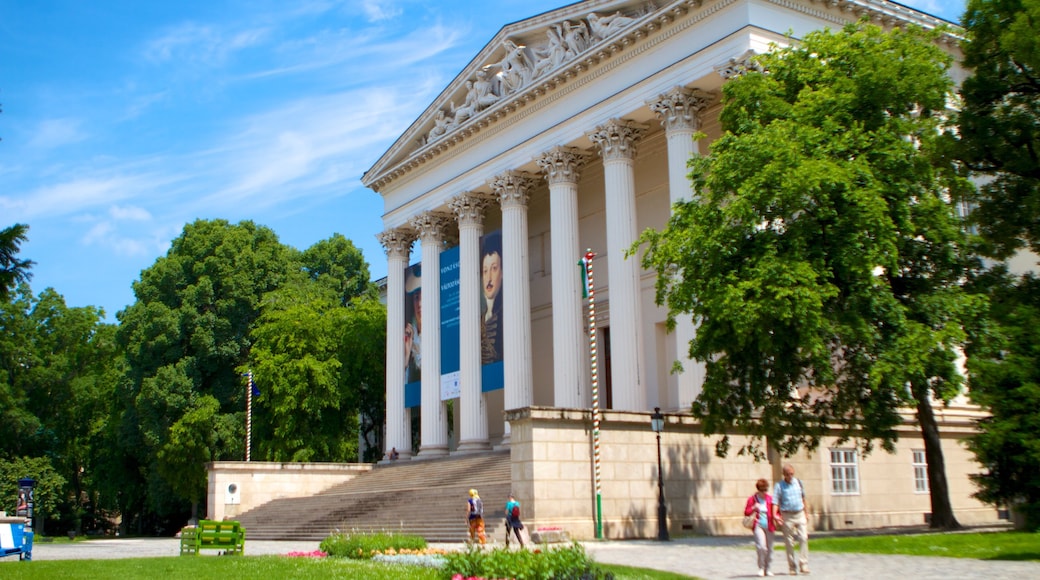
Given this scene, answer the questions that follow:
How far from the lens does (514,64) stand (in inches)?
1766

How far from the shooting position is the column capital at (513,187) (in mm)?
44094

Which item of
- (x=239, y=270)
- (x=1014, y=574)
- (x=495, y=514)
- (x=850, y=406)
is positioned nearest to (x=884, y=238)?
(x=850, y=406)

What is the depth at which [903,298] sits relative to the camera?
1041 inches

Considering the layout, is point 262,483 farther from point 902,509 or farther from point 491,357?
point 902,509

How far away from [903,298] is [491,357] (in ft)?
67.4

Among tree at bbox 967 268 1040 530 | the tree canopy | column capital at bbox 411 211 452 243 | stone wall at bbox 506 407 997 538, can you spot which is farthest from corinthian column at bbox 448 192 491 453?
tree at bbox 967 268 1040 530

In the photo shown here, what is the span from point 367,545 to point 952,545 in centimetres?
1184

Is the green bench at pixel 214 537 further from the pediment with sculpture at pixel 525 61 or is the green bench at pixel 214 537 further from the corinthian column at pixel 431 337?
the pediment with sculpture at pixel 525 61

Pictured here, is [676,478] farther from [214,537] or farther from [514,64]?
[514,64]

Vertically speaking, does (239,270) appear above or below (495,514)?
above

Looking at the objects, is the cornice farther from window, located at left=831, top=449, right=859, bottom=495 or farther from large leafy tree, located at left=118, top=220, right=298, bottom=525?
window, located at left=831, top=449, right=859, bottom=495

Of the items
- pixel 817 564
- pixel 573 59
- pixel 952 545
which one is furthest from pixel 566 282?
pixel 817 564

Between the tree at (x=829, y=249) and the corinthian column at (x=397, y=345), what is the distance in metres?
24.4

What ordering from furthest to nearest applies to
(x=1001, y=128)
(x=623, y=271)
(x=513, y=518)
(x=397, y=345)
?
(x=397, y=345) < (x=623, y=271) < (x=1001, y=128) < (x=513, y=518)
